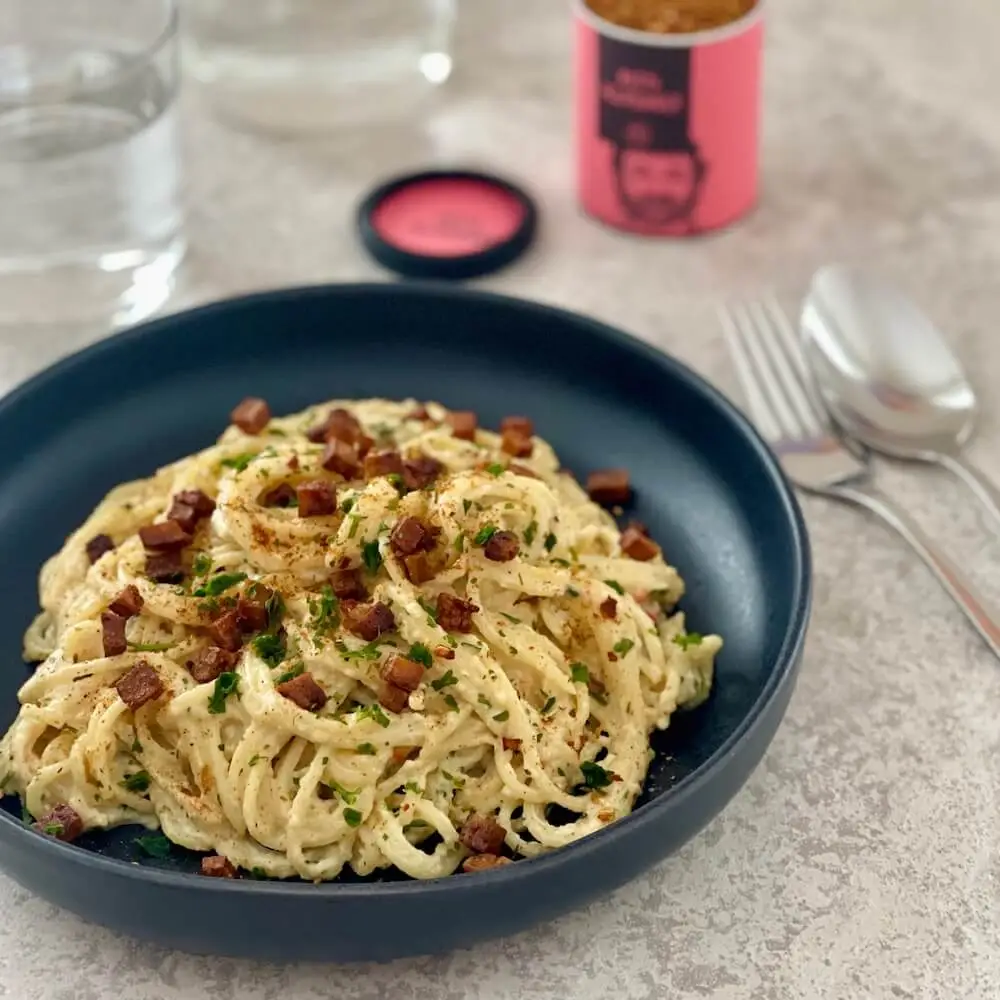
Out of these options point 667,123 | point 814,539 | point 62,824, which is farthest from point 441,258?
point 62,824

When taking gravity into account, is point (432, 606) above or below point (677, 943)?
above

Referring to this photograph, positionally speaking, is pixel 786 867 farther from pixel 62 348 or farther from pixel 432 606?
pixel 62 348

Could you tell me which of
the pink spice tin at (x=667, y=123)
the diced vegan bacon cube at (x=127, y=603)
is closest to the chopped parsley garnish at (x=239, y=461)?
the diced vegan bacon cube at (x=127, y=603)

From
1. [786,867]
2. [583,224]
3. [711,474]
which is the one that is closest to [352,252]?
[583,224]

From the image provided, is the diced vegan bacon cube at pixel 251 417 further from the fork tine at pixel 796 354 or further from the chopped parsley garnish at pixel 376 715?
the fork tine at pixel 796 354

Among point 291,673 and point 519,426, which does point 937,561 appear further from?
point 291,673

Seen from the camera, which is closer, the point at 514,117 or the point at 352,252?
the point at 352,252
